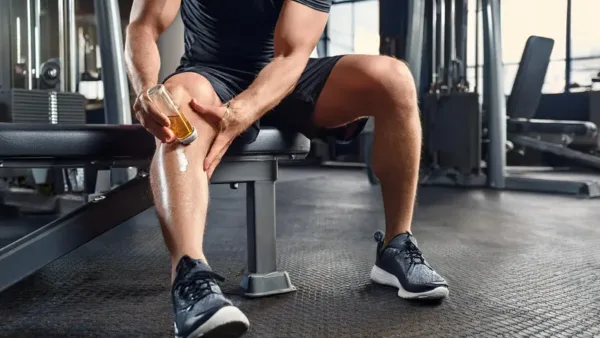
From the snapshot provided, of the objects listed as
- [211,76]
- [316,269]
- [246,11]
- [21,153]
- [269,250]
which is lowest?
[316,269]

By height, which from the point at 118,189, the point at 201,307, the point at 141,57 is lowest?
the point at 201,307

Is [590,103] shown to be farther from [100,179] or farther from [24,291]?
[24,291]

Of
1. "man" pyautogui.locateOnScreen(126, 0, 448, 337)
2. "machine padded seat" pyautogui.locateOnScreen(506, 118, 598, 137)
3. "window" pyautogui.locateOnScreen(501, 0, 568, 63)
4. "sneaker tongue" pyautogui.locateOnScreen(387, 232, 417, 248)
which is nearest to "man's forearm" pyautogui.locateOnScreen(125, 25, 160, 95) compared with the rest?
"man" pyautogui.locateOnScreen(126, 0, 448, 337)

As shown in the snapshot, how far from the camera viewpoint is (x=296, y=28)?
118cm

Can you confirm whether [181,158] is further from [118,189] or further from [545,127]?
[545,127]

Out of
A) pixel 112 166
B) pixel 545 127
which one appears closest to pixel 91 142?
pixel 112 166

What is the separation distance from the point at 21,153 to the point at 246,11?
0.52 metres

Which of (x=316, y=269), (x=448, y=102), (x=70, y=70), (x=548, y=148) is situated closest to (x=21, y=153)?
(x=316, y=269)

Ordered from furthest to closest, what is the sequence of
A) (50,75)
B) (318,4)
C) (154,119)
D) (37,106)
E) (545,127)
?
1. (545,127)
2. (50,75)
3. (37,106)
4. (318,4)
5. (154,119)

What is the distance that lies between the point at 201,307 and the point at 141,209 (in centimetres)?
44

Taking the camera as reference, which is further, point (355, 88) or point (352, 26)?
point (352, 26)

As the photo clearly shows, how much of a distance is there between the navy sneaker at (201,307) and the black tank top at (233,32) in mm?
473

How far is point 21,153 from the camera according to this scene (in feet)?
3.49

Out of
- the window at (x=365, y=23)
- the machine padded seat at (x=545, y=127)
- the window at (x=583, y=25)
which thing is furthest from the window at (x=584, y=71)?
the machine padded seat at (x=545, y=127)
